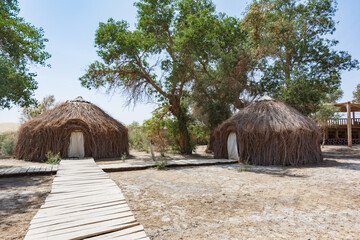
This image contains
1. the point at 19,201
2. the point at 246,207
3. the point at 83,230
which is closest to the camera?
the point at 83,230

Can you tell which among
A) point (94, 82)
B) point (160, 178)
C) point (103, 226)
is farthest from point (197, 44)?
point (103, 226)

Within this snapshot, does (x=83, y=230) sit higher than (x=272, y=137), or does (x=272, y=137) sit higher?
(x=272, y=137)

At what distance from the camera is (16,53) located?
7902mm

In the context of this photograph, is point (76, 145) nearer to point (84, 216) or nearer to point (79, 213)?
point (79, 213)

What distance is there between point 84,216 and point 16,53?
772 centimetres

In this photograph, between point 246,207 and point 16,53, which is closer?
point 246,207

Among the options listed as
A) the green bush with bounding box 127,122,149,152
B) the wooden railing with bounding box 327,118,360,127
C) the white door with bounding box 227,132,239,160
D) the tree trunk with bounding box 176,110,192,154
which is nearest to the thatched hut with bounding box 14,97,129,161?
the tree trunk with bounding box 176,110,192,154

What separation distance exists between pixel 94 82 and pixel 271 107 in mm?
10179

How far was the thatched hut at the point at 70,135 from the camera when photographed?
1144 centimetres

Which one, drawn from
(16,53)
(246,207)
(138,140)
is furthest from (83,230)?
(138,140)

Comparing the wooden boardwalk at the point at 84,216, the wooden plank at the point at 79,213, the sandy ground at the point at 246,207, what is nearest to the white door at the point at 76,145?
the sandy ground at the point at 246,207

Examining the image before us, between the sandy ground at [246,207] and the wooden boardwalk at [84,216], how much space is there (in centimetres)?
30

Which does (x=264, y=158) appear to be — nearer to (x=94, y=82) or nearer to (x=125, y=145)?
(x=125, y=145)

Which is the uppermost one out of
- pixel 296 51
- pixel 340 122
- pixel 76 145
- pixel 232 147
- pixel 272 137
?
pixel 296 51
